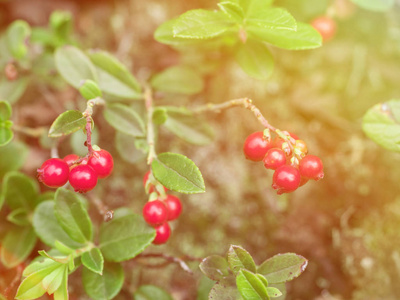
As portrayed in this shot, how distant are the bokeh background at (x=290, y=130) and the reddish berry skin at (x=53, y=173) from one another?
115 cm

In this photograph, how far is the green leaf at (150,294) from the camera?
247 cm

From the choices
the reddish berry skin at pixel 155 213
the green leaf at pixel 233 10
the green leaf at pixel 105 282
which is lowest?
the green leaf at pixel 105 282

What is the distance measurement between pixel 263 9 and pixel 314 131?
1.27 m

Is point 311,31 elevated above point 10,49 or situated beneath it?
elevated above

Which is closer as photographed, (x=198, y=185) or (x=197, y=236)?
(x=198, y=185)

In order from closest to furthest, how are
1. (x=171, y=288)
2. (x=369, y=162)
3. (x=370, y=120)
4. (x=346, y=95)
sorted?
(x=370, y=120) → (x=171, y=288) → (x=369, y=162) → (x=346, y=95)

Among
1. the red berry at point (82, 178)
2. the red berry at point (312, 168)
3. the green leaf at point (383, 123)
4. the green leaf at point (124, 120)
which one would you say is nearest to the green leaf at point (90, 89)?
the green leaf at point (124, 120)

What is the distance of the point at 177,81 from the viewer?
2.93 m

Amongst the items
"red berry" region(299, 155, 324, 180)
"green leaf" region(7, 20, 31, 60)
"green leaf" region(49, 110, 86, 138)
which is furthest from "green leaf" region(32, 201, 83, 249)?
"red berry" region(299, 155, 324, 180)

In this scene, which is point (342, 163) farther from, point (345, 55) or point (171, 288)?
point (171, 288)

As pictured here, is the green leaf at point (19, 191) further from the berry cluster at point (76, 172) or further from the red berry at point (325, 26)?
the red berry at point (325, 26)

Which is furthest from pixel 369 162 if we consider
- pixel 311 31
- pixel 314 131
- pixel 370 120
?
pixel 311 31

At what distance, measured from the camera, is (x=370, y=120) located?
2477 mm

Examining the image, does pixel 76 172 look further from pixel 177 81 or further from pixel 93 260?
pixel 177 81
